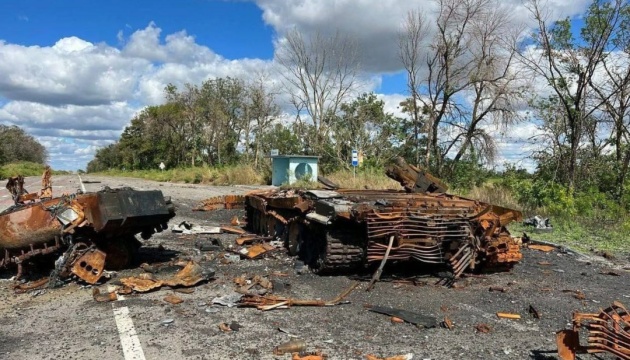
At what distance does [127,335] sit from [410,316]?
9.06 feet

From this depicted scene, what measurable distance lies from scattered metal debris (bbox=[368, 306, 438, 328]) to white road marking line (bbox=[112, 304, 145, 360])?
2.45m

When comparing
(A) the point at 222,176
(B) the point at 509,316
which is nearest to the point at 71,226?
(B) the point at 509,316

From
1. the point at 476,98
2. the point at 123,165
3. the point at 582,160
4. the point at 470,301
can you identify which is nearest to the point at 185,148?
the point at 123,165

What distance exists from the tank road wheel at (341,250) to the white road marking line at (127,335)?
2607 mm

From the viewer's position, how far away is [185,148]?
50.8 meters

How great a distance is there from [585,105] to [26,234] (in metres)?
17.6

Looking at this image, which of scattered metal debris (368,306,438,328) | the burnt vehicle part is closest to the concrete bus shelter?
scattered metal debris (368,306,438,328)

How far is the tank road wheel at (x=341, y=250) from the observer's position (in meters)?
7.22

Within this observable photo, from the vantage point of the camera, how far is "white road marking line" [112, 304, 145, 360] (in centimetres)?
449

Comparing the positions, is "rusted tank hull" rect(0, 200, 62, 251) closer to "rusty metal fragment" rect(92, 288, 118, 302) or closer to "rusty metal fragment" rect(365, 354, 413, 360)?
"rusty metal fragment" rect(92, 288, 118, 302)

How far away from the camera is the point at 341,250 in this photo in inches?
285

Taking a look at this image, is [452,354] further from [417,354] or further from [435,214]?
[435,214]

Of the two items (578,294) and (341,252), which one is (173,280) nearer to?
(341,252)

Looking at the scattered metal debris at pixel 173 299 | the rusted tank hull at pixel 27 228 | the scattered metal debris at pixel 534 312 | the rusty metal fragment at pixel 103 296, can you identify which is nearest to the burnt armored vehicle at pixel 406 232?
the scattered metal debris at pixel 534 312
